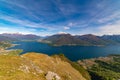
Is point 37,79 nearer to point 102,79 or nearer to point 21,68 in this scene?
point 21,68

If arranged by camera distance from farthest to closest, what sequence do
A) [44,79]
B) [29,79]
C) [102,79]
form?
1. [102,79]
2. [44,79]
3. [29,79]

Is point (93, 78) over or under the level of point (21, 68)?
under

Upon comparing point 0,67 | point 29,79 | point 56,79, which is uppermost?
point 0,67

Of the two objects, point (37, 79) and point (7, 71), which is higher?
point (7, 71)

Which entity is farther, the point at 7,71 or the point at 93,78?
the point at 93,78

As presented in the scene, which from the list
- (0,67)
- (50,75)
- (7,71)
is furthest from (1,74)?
(50,75)

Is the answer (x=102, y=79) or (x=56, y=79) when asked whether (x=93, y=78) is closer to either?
(x=102, y=79)

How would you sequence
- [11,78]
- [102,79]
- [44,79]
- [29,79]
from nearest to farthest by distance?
1. [11,78]
2. [29,79]
3. [44,79]
4. [102,79]

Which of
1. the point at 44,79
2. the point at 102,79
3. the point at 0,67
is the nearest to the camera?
the point at 0,67

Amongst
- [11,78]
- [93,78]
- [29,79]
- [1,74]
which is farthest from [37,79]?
[93,78]
